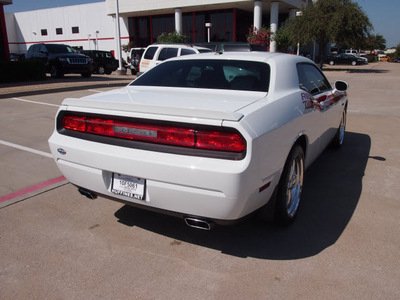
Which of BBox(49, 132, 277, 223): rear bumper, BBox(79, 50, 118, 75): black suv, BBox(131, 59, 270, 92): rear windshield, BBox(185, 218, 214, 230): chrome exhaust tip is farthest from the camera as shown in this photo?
BBox(79, 50, 118, 75): black suv

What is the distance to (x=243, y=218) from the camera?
2.58 m

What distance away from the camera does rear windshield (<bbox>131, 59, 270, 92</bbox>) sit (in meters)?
3.43

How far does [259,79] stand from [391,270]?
1.94 meters

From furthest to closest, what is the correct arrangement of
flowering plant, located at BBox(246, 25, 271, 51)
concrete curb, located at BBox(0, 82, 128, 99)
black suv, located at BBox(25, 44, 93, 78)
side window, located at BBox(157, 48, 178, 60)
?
flowering plant, located at BBox(246, 25, 271, 51), black suv, located at BBox(25, 44, 93, 78), side window, located at BBox(157, 48, 178, 60), concrete curb, located at BBox(0, 82, 128, 99)

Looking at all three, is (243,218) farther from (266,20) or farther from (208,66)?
(266,20)

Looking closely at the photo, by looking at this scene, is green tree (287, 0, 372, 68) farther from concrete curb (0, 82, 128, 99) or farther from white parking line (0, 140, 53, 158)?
white parking line (0, 140, 53, 158)

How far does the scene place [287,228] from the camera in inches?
128

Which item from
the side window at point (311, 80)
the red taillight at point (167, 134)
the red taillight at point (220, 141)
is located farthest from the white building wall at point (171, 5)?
the red taillight at point (220, 141)

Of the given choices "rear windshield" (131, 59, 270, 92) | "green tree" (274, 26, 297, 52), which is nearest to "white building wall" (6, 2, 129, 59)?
"green tree" (274, 26, 297, 52)

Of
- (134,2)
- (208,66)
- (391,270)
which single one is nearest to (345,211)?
(391,270)

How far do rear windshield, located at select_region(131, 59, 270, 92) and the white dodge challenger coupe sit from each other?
0.6 inches

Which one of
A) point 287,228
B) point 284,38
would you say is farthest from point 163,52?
point 284,38

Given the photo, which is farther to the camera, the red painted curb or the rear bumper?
the red painted curb

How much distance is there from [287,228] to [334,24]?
28.5 metres
